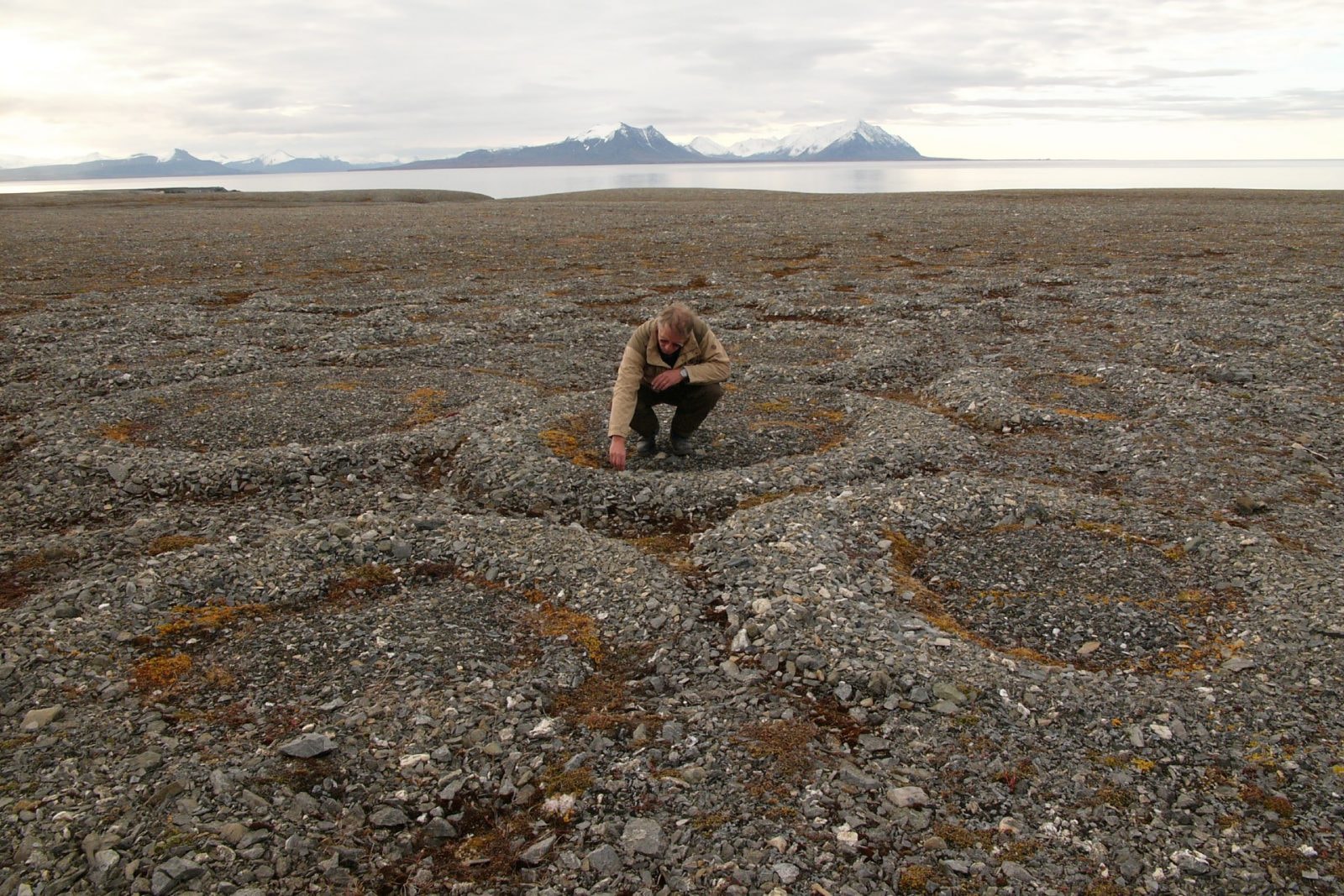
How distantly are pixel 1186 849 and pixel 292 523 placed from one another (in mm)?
10524

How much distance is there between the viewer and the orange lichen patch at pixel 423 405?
571 inches

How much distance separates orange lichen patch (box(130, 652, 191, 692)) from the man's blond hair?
23.7ft

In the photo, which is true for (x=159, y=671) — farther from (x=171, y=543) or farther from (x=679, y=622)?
(x=679, y=622)

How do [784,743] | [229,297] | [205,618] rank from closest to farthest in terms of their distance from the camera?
1. [784,743]
2. [205,618]
3. [229,297]

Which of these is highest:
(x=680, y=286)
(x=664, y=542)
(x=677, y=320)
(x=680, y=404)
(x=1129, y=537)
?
(x=677, y=320)

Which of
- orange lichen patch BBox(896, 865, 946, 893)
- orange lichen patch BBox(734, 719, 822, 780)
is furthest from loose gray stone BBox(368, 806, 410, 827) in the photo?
orange lichen patch BBox(896, 865, 946, 893)

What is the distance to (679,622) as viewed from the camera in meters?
8.20

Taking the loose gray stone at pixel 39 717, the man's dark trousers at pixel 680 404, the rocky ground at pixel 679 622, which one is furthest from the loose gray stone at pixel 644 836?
the man's dark trousers at pixel 680 404

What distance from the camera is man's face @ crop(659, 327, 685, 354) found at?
37.1 feet

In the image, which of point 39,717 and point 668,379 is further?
point 668,379

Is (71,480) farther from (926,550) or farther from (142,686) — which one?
(926,550)

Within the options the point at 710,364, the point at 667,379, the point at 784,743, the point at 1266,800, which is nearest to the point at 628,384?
the point at 667,379

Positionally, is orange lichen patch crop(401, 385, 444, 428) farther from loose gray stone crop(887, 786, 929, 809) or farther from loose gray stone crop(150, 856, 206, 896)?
loose gray stone crop(887, 786, 929, 809)

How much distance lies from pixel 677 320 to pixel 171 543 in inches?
295
